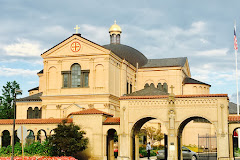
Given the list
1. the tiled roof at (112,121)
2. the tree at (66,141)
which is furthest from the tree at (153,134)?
the tree at (66,141)

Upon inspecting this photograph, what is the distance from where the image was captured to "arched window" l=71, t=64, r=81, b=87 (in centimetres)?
4857

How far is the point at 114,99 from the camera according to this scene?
48438 millimetres

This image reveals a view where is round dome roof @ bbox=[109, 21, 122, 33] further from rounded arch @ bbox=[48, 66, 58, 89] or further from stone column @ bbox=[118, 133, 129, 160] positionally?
stone column @ bbox=[118, 133, 129, 160]

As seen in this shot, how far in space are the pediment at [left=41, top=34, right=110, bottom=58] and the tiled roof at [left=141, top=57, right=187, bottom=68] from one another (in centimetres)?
1592

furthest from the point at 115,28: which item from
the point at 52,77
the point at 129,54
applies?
the point at 52,77

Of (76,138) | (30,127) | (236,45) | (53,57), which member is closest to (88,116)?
(76,138)

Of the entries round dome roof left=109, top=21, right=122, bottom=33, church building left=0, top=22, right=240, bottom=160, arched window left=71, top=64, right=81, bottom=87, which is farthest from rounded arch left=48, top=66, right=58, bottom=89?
round dome roof left=109, top=21, right=122, bottom=33

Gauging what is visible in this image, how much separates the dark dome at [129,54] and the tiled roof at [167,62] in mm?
1130

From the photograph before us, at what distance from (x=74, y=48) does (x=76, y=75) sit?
3598 millimetres

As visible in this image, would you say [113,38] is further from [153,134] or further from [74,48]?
[153,134]

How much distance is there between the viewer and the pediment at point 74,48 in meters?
48.0

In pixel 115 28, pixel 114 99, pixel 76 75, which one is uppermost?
pixel 115 28

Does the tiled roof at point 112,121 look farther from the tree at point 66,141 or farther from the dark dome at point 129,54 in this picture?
the dark dome at point 129,54

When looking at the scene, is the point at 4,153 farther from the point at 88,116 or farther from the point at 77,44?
the point at 77,44
